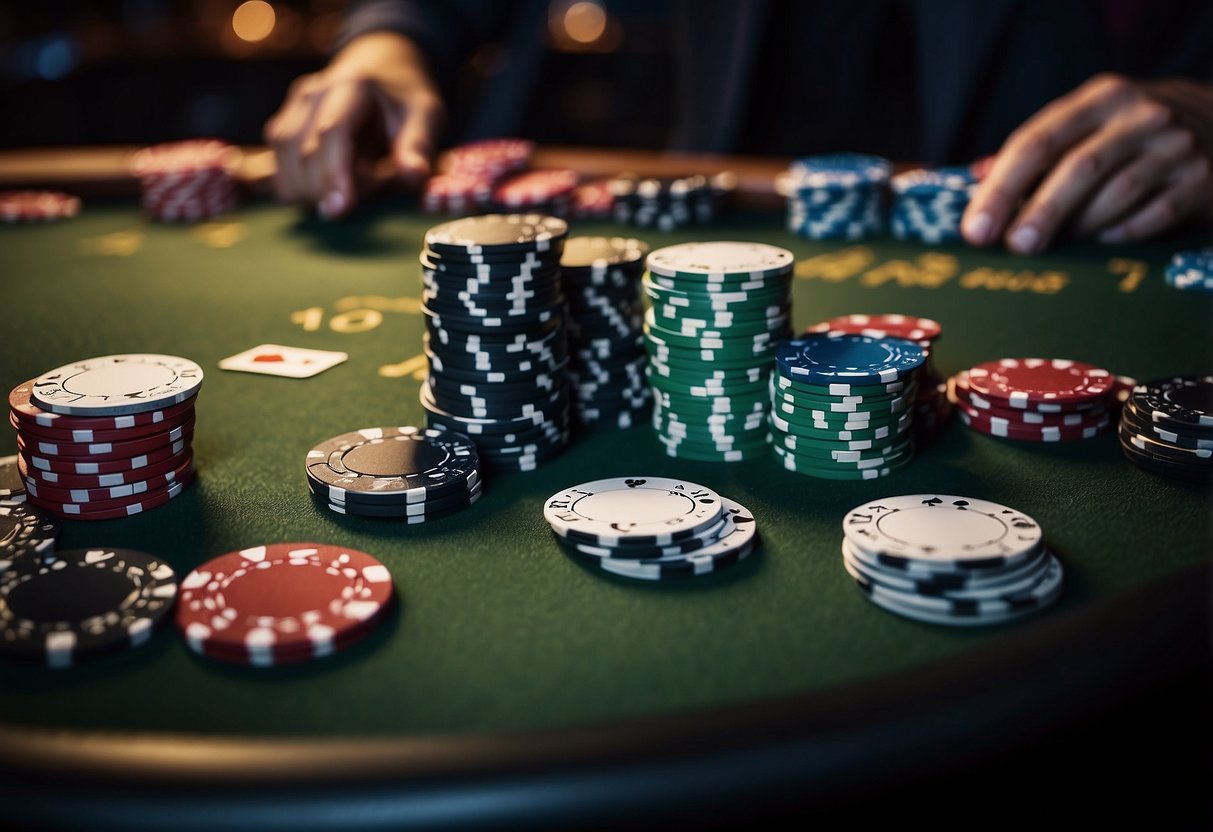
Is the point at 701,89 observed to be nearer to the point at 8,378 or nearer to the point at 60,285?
the point at 60,285

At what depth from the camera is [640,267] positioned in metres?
2.23

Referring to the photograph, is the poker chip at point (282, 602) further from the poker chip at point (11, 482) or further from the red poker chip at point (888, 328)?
the red poker chip at point (888, 328)

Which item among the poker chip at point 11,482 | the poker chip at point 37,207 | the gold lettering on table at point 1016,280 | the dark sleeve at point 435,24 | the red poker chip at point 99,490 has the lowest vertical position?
the poker chip at point 37,207

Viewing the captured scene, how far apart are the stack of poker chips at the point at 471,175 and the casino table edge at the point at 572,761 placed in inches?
121

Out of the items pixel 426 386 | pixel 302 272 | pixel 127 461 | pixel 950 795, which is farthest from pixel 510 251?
pixel 302 272

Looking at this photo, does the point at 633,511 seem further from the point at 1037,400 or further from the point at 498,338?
the point at 1037,400

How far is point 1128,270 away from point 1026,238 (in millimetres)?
275

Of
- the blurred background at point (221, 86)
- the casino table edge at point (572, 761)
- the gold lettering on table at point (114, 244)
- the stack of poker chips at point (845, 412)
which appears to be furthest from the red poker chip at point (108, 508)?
the blurred background at point (221, 86)

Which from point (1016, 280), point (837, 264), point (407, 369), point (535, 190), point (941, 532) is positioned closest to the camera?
point (941, 532)

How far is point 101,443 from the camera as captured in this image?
180cm

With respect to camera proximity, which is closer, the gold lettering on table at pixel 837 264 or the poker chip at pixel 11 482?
the poker chip at pixel 11 482

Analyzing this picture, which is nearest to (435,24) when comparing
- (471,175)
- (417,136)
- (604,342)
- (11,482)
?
(417,136)

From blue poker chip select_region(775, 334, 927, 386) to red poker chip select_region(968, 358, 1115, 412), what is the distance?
200mm

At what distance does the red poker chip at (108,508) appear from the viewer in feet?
5.86
